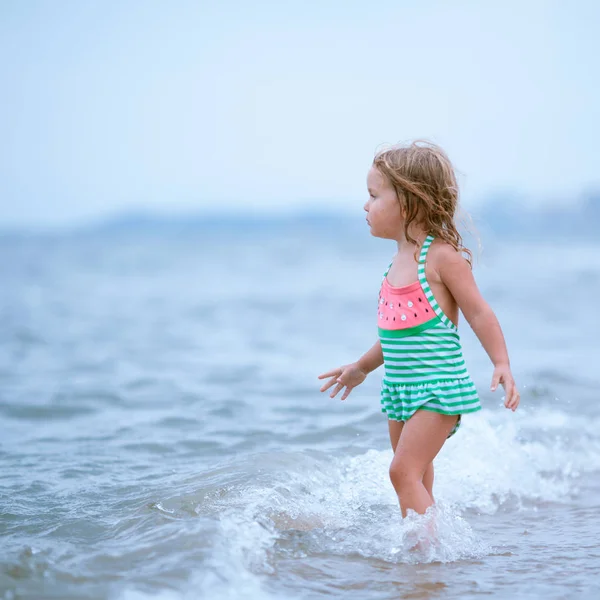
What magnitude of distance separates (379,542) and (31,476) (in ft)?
5.84

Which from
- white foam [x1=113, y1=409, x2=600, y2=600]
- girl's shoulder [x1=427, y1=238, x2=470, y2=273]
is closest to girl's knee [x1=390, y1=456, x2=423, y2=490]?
white foam [x1=113, y1=409, x2=600, y2=600]

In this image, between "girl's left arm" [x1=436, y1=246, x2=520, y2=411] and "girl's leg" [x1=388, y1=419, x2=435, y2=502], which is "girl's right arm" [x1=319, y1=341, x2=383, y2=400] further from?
"girl's left arm" [x1=436, y1=246, x2=520, y2=411]

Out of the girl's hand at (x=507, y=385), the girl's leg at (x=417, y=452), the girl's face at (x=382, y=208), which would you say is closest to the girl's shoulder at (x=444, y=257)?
the girl's face at (x=382, y=208)

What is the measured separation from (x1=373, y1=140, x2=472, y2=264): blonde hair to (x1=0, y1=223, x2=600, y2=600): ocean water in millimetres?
436

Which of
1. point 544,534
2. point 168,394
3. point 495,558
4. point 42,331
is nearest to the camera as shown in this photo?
point 495,558

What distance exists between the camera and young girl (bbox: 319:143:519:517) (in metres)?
2.63

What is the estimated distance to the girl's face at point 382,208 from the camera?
2756 millimetres

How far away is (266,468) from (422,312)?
4.30 ft

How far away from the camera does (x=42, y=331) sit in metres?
9.10

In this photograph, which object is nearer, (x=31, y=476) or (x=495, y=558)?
(x=495, y=558)

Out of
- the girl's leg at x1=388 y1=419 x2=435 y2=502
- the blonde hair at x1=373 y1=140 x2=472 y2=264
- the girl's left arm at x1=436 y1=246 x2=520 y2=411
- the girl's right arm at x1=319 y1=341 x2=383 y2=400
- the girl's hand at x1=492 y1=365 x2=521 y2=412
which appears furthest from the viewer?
the girl's right arm at x1=319 y1=341 x2=383 y2=400

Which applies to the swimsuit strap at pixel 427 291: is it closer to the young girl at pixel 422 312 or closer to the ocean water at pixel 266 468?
the young girl at pixel 422 312

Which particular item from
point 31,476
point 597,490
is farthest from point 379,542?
point 31,476

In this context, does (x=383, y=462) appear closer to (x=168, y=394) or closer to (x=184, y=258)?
(x=168, y=394)
